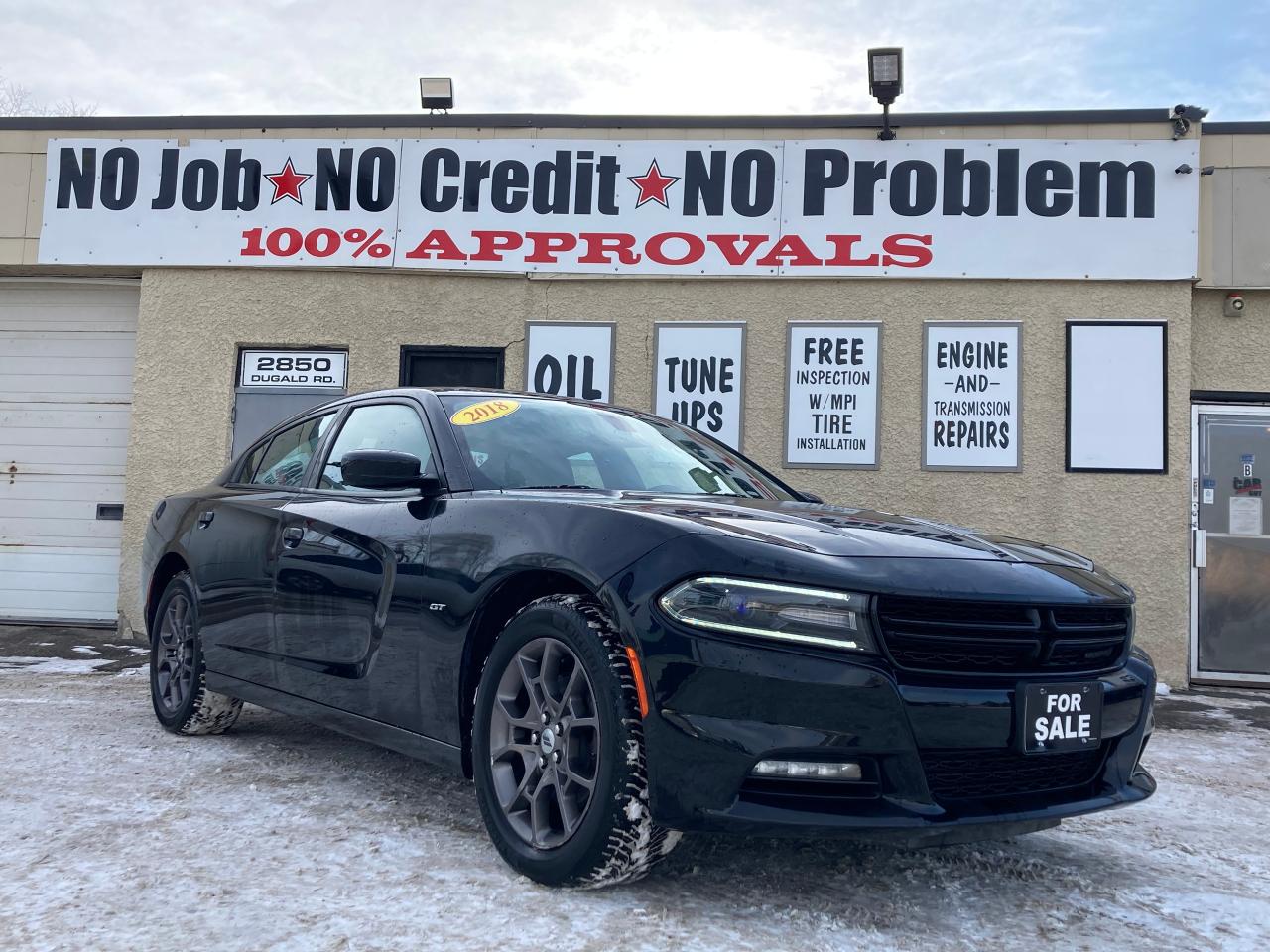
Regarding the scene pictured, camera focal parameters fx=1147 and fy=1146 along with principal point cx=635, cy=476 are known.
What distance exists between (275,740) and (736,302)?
518 centimetres

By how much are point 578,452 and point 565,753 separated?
1.25 m

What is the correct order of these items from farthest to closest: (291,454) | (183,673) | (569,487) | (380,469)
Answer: (183,673), (291,454), (569,487), (380,469)

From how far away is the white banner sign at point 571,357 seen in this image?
888 cm

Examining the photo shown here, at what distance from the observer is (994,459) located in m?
8.49

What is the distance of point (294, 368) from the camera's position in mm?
9234

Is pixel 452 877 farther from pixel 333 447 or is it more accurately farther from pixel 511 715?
pixel 333 447

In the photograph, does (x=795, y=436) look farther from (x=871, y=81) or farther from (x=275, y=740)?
(x=275, y=740)

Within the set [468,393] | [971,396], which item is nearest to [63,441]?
[468,393]

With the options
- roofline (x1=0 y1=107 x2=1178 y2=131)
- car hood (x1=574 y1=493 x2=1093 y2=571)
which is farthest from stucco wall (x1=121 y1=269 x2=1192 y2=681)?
car hood (x1=574 y1=493 x2=1093 y2=571)

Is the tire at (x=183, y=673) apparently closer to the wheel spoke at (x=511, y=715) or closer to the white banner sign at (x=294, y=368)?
the wheel spoke at (x=511, y=715)

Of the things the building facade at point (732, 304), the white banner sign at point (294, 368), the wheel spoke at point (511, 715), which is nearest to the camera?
the wheel spoke at point (511, 715)

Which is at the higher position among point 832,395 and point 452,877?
point 832,395

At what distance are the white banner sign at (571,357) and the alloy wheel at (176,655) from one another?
4.08 m

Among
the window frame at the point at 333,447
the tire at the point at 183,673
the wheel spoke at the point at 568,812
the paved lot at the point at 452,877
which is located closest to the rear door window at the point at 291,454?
the window frame at the point at 333,447
